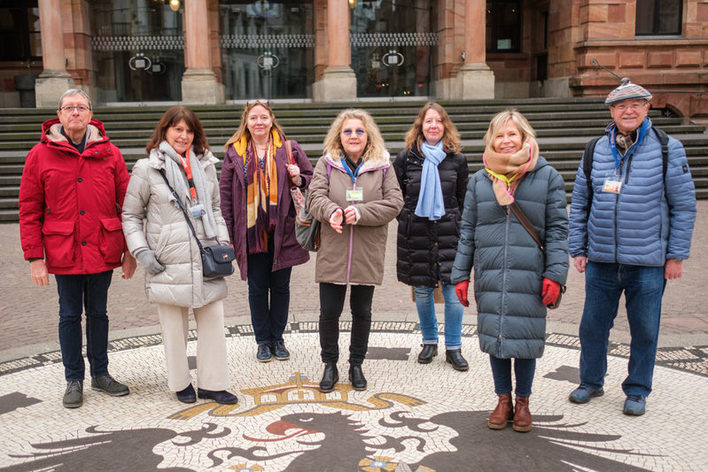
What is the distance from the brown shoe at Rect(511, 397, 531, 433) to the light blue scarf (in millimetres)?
1587

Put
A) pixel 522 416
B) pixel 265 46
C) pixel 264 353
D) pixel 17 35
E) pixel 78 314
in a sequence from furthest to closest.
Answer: pixel 17 35 → pixel 265 46 → pixel 264 353 → pixel 78 314 → pixel 522 416

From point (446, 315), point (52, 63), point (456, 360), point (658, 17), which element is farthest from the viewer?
point (658, 17)

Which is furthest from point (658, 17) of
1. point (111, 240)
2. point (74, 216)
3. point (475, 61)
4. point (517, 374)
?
point (74, 216)

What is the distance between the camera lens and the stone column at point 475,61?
66.8ft

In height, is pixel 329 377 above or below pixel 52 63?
below

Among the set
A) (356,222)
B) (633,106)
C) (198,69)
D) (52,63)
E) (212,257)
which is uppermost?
(52,63)

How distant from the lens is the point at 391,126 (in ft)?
57.9

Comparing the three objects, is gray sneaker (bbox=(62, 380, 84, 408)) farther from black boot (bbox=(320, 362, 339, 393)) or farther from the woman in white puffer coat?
black boot (bbox=(320, 362, 339, 393))

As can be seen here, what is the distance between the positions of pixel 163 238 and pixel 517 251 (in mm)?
2214

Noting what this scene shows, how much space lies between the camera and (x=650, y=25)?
2134cm

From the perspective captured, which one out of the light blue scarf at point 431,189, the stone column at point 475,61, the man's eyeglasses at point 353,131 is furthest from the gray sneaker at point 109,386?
the stone column at point 475,61

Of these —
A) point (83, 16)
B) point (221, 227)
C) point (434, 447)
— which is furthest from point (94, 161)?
point (83, 16)

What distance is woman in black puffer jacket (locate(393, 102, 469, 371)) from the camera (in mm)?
5309

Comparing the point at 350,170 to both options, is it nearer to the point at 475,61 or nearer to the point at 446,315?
the point at 446,315
